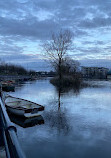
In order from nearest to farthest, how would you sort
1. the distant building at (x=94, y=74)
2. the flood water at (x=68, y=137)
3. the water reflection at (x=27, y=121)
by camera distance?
the flood water at (x=68, y=137), the water reflection at (x=27, y=121), the distant building at (x=94, y=74)

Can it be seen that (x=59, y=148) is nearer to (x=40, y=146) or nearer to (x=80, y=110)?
(x=40, y=146)

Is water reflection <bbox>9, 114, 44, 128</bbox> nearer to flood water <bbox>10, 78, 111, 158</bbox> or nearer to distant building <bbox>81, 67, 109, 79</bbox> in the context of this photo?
flood water <bbox>10, 78, 111, 158</bbox>

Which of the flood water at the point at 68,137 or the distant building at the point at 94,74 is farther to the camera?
the distant building at the point at 94,74

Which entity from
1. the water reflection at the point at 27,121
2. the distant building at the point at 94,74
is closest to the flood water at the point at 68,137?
the water reflection at the point at 27,121

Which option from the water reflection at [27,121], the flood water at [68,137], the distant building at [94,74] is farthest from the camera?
the distant building at [94,74]

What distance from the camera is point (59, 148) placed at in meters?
7.36

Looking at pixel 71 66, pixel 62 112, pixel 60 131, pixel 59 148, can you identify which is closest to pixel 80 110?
pixel 62 112

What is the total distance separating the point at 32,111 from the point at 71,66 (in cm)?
3900

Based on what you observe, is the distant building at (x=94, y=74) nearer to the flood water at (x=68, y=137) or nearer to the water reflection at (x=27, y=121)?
the flood water at (x=68, y=137)

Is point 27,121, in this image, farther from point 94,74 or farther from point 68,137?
point 94,74

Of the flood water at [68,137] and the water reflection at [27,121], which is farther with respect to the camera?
the water reflection at [27,121]

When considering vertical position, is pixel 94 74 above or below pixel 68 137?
above

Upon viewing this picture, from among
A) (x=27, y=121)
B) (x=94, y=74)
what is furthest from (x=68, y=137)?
(x=94, y=74)

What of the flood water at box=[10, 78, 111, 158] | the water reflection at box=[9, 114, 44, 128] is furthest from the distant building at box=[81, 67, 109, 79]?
the water reflection at box=[9, 114, 44, 128]
